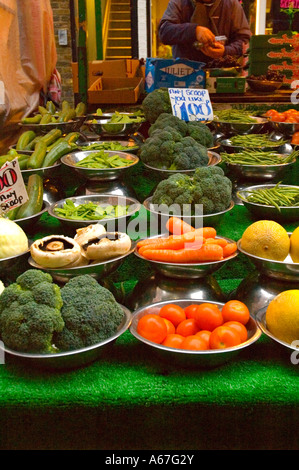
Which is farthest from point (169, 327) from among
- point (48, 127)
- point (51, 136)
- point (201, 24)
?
point (201, 24)

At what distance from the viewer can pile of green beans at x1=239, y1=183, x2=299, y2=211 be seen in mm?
2199

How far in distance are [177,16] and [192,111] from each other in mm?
2315

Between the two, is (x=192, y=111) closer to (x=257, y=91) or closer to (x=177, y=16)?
(x=257, y=91)

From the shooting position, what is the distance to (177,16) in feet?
16.3

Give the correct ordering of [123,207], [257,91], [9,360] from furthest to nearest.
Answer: [257,91] → [123,207] → [9,360]

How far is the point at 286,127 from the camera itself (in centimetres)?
329

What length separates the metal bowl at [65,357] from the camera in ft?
4.39

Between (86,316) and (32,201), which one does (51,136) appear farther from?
(86,316)

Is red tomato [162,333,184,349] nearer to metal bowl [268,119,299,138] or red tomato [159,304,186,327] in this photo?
red tomato [159,304,186,327]

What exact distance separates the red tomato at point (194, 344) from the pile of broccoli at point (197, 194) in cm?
79

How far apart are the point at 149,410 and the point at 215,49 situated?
13.4ft

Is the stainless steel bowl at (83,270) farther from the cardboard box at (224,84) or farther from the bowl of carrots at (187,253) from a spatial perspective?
the cardboard box at (224,84)

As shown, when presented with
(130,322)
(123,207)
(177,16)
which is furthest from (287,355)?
(177,16)

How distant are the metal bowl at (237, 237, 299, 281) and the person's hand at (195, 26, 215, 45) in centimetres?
338
